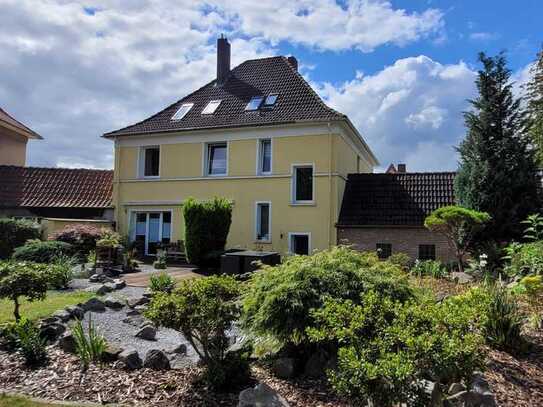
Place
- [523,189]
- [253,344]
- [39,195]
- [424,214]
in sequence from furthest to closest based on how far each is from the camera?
[39,195] < [424,214] < [523,189] < [253,344]

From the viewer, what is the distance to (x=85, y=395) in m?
4.46

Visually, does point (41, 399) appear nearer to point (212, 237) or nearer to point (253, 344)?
point (253, 344)

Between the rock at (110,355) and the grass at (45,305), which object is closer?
the rock at (110,355)

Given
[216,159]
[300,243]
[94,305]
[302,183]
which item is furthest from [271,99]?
[94,305]

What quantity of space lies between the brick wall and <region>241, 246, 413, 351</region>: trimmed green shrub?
11.8 m

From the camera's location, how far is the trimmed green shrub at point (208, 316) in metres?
4.42

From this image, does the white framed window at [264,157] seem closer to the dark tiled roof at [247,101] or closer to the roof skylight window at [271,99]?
the dark tiled roof at [247,101]

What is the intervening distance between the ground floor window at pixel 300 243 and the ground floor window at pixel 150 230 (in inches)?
227

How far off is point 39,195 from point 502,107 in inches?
836

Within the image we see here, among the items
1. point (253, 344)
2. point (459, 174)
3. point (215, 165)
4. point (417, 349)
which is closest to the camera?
point (417, 349)

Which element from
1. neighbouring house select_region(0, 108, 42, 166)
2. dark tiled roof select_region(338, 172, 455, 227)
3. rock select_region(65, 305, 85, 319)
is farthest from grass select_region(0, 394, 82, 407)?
neighbouring house select_region(0, 108, 42, 166)

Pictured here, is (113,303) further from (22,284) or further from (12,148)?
(12,148)

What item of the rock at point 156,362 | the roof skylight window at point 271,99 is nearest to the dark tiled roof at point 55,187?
the roof skylight window at point 271,99


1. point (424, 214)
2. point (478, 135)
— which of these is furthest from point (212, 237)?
point (478, 135)
